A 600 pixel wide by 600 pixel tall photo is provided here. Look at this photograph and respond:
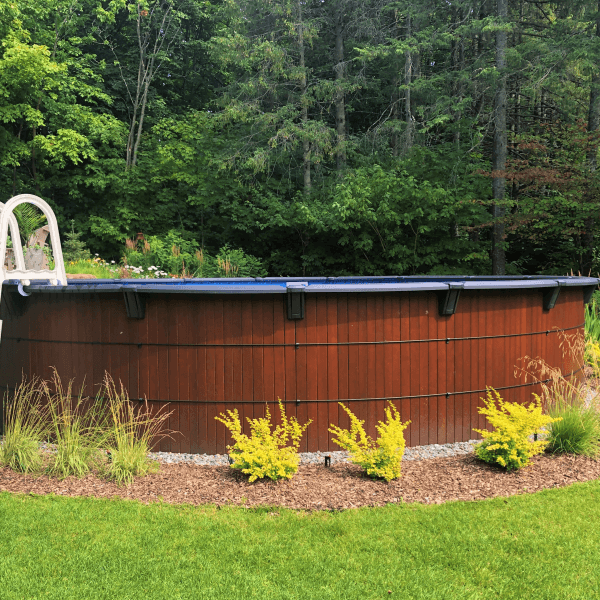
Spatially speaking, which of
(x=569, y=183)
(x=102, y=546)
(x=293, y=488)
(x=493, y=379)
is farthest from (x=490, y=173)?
(x=102, y=546)

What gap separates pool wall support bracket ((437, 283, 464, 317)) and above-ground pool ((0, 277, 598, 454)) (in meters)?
0.02

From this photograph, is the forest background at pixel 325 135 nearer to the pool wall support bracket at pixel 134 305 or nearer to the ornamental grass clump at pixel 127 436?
the pool wall support bracket at pixel 134 305

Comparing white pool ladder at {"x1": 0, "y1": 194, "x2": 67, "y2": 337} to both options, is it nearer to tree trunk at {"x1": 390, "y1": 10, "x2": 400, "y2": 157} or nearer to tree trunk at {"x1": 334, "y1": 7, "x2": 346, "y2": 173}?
tree trunk at {"x1": 334, "y1": 7, "x2": 346, "y2": 173}

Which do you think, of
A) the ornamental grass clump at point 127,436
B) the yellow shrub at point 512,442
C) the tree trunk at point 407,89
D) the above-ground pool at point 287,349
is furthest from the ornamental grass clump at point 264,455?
the tree trunk at point 407,89

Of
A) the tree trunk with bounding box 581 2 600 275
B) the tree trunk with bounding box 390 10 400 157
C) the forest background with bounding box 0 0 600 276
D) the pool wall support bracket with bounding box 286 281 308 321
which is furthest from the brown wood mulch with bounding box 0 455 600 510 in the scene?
the tree trunk with bounding box 390 10 400 157

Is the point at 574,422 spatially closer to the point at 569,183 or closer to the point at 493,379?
the point at 493,379

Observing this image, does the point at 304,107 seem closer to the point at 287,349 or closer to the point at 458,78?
the point at 458,78

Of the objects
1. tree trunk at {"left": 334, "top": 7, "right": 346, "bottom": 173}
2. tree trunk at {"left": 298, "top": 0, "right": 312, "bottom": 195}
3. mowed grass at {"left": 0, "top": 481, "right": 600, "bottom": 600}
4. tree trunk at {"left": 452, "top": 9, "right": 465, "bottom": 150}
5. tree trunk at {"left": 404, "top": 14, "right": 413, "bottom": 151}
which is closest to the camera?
mowed grass at {"left": 0, "top": 481, "right": 600, "bottom": 600}

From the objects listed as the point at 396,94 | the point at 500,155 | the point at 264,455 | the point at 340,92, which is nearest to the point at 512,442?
the point at 264,455

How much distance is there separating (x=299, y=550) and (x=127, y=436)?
7.58 feet

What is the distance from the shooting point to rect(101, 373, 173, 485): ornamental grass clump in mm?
4617

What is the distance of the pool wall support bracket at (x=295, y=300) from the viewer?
5035 millimetres

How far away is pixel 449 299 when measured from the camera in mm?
5430

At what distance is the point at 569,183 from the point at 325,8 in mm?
10426
